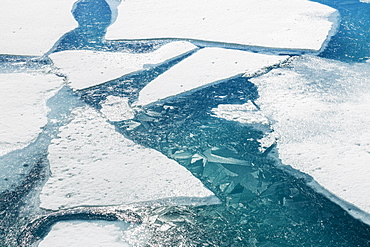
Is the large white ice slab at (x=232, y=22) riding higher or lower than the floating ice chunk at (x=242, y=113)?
higher

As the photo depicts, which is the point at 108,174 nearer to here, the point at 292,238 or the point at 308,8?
the point at 292,238

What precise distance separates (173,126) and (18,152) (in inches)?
42.7

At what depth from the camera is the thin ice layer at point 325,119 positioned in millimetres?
2656

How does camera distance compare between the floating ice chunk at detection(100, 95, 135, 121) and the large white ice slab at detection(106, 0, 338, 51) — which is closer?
the floating ice chunk at detection(100, 95, 135, 121)

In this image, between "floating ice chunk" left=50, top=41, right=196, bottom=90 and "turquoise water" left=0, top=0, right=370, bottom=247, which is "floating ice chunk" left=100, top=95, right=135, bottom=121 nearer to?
"turquoise water" left=0, top=0, right=370, bottom=247

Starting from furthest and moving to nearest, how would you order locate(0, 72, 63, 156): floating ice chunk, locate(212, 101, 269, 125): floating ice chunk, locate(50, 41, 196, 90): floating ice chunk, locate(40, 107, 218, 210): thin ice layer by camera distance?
1. locate(50, 41, 196, 90): floating ice chunk
2. locate(212, 101, 269, 125): floating ice chunk
3. locate(0, 72, 63, 156): floating ice chunk
4. locate(40, 107, 218, 210): thin ice layer

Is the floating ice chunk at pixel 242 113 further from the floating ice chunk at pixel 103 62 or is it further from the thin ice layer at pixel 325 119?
the floating ice chunk at pixel 103 62

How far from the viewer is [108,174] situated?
2689mm

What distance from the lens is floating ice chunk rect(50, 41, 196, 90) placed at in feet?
12.5

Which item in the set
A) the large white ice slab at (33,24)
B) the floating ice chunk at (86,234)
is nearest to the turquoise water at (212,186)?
the floating ice chunk at (86,234)

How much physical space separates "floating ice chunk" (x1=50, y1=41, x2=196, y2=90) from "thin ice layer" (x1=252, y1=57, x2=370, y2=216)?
0.99 metres

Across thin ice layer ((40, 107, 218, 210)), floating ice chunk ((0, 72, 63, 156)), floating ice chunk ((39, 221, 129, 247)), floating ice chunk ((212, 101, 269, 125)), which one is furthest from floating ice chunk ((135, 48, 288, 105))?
floating ice chunk ((39, 221, 129, 247))

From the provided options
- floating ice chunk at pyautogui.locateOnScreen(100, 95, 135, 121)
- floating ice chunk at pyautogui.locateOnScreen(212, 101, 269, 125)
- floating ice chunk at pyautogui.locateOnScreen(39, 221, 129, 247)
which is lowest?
floating ice chunk at pyautogui.locateOnScreen(39, 221, 129, 247)

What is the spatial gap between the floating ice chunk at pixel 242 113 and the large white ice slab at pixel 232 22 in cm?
121
